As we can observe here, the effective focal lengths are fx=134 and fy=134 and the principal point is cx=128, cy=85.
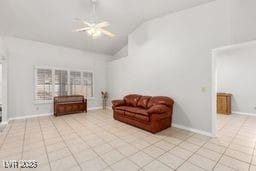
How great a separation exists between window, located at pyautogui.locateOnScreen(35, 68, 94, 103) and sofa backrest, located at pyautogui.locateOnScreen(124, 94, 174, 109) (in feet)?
8.86

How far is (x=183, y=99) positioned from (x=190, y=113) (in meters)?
0.45

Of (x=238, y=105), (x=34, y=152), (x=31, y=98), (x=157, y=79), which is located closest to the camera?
(x=34, y=152)

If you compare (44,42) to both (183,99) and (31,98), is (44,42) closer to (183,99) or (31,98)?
(31,98)

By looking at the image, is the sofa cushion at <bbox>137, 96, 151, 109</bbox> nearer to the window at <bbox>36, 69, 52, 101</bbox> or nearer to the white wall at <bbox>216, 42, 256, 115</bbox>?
the white wall at <bbox>216, 42, 256, 115</bbox>

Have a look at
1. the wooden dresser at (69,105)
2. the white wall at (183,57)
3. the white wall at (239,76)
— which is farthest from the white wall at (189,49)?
the wooden dresser at (69,105)

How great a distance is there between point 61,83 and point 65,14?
10.2ft

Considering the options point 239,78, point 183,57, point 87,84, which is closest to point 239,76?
point 239,78

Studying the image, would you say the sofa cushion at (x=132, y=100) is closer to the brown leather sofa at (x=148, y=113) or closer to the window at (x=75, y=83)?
the brown leather sofa at (x=148, y=113)

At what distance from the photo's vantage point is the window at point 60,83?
5.62 metres

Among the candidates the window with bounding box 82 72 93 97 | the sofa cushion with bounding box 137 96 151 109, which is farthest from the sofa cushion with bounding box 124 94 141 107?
the window with bounding box 82 72 93 97

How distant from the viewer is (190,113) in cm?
391

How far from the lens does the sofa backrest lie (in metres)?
4.11

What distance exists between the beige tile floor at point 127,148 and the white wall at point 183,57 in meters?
0.80

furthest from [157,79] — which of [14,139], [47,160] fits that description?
[14,139]
